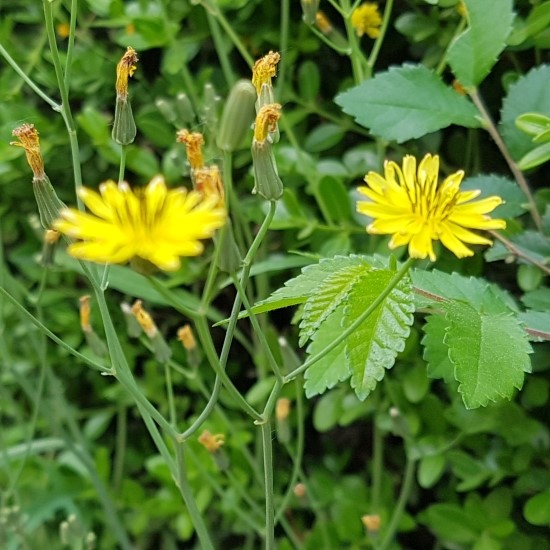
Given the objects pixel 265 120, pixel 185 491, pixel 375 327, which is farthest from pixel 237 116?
pixel 185 491


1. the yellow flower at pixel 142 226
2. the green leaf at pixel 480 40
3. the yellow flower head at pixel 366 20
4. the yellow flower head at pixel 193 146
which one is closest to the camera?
the yellow flower at pixel 142 226

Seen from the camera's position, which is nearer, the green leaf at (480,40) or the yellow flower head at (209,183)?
the yellow flower head at (209,183)

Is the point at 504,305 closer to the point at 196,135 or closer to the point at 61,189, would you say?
the point at 196,135

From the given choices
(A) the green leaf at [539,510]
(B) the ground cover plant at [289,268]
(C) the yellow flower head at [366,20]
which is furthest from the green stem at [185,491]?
(C) the yellow flower head at [366,20]

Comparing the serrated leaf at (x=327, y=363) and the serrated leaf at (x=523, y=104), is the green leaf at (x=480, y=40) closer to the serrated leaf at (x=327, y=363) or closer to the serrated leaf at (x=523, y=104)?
the serrated leaf at (x=523, y=104)

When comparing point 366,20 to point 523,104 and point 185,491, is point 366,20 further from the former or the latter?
point 185,491

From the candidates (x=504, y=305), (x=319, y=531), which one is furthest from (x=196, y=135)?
(x=319, y=531)

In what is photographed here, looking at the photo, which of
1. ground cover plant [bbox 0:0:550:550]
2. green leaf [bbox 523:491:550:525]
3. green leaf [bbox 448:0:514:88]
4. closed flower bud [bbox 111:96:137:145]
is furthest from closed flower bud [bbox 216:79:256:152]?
green leaf [bbox 523:491:550:525]

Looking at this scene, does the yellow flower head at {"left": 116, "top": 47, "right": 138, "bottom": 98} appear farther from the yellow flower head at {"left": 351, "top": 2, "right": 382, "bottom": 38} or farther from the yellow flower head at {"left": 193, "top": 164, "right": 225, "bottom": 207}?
the yellow flower head at {"left": 351, "top": 2, "right": 382, "bottom": 38}
